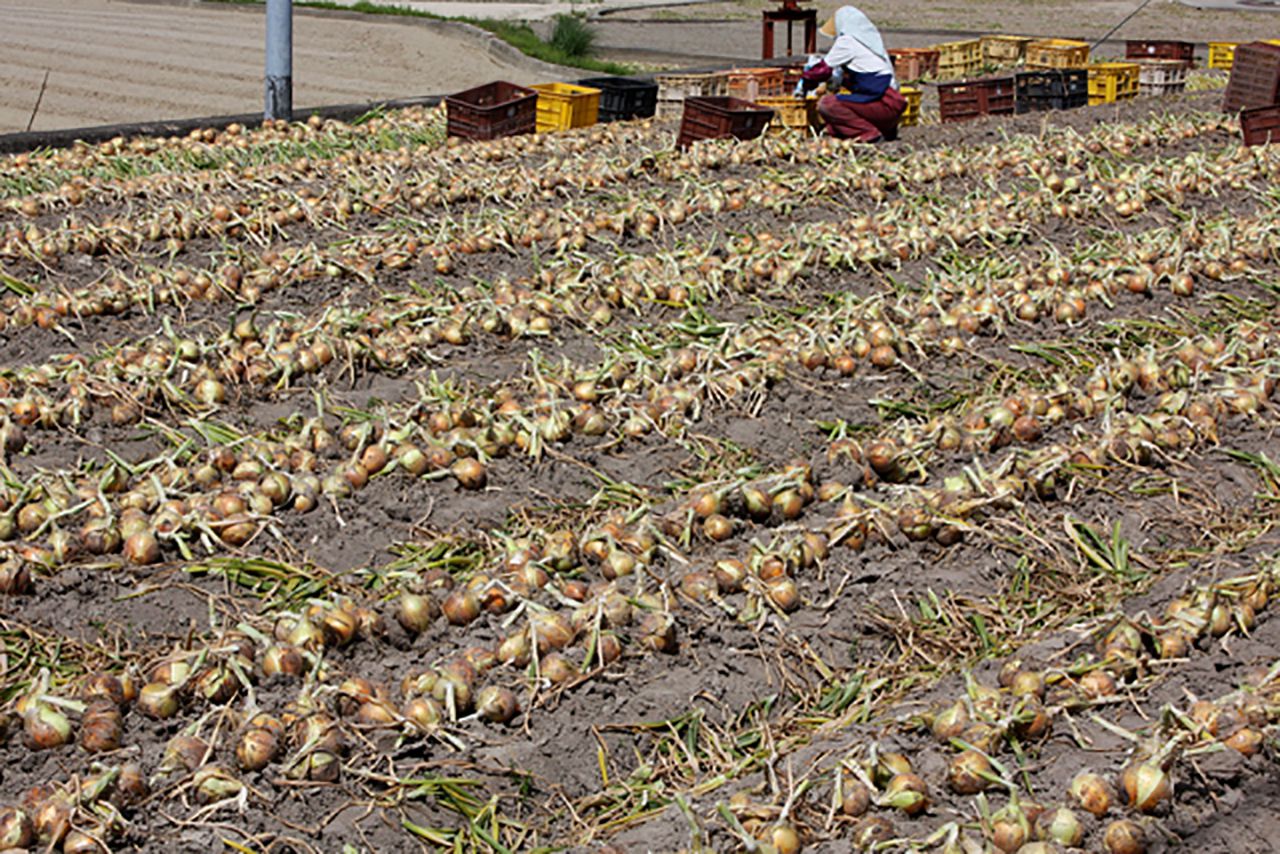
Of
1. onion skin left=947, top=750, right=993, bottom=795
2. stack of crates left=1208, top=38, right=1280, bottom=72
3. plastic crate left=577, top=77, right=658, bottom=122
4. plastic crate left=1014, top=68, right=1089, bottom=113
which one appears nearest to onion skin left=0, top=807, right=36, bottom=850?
onion skin left=947, top=750, right=993, bottom=795

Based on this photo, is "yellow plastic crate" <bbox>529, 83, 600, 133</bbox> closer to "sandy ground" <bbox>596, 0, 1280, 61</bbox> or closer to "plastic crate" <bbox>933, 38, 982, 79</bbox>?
"plastic crate" <bbox>933, 38, 982, 79</bbox>

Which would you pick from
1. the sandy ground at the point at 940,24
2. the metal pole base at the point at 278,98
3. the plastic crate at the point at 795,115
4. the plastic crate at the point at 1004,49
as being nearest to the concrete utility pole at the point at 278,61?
the metal pole base at the point at 278,98

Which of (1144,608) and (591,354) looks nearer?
(1144,608)

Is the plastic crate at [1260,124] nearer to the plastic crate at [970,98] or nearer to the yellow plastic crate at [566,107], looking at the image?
the plastic crate at [970,98]

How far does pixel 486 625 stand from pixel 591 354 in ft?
6.74

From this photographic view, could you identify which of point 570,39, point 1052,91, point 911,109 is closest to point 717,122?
point 911,109

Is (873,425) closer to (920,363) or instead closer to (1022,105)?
(920,363)

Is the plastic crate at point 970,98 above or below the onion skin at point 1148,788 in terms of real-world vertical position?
above

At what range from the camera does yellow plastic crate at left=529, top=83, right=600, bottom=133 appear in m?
10.3

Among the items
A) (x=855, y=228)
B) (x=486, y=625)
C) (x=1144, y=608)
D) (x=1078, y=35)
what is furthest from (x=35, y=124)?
(x=1078, y=35)

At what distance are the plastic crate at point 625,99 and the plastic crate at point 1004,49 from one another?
5.69 metres

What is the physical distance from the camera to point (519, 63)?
16141mm

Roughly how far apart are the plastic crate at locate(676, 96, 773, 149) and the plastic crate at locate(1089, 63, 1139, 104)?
4.30m

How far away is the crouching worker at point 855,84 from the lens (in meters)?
9.80
